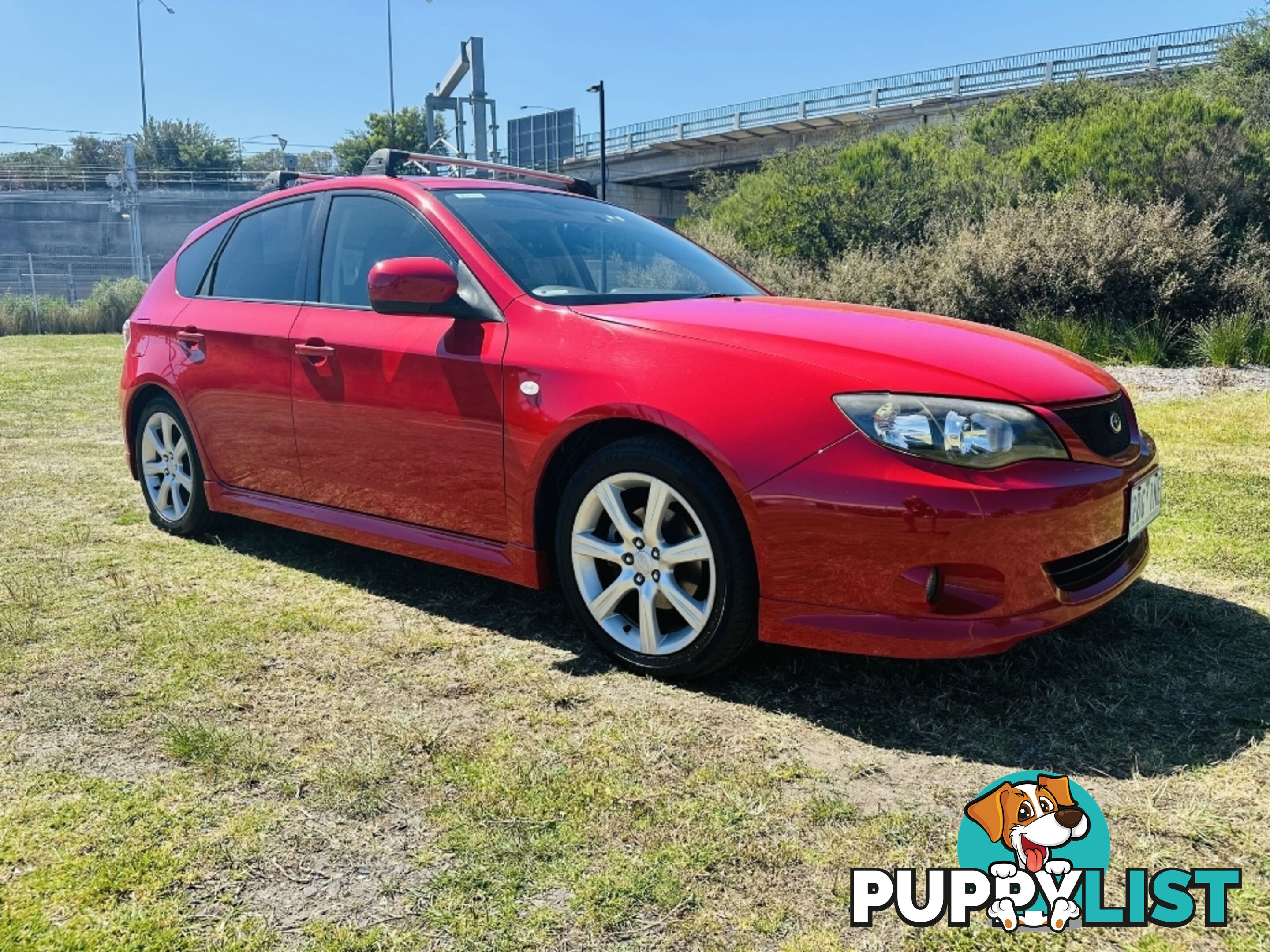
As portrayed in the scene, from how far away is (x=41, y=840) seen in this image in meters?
2.23

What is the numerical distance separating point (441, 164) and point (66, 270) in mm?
57232

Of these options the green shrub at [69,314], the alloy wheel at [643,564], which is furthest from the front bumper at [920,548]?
the green shrub at [69,314]

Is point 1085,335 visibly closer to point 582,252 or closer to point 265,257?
point 582,252

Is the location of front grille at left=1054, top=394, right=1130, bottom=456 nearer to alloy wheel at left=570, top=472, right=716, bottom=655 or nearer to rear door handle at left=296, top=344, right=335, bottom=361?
alloy wheel at left=570, top=472, right=716, bottom=655

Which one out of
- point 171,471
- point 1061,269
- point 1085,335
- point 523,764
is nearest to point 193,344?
point 171,471

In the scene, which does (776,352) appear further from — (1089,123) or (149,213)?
(149,213)

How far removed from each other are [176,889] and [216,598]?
6.89ft

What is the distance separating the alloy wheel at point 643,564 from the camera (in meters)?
3.02

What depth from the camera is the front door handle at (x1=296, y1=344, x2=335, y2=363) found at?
3.93 meters

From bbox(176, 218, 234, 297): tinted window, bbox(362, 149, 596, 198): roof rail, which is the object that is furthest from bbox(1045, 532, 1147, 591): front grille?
bbox(176, 218, 234, 297): tinted window

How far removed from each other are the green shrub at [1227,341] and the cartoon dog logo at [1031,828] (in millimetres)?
9135

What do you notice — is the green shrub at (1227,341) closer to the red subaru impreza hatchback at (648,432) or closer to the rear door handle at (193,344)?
the red subaru impreza hatchback at (648,432)

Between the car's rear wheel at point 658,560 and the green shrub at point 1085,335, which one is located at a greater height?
the green shrub at point 1085,335

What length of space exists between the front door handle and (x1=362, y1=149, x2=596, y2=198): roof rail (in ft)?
2.75
